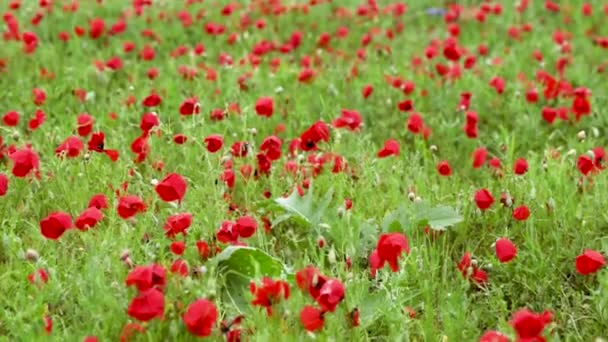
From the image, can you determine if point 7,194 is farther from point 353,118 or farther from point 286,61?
point 286,61

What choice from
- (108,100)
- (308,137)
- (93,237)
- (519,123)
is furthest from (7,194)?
(519,123)

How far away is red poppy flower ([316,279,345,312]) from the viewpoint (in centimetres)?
243

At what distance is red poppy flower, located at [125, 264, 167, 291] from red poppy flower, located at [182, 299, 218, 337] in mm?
114

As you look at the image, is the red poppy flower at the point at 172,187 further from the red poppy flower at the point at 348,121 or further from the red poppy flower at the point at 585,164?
the red poppy flower at the point at 585,164

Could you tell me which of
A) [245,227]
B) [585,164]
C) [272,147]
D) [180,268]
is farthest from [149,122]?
[585,164]

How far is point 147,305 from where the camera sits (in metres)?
2.32

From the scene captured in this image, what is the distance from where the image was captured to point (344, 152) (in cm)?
425

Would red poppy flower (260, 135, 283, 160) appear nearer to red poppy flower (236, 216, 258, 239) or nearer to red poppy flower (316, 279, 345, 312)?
red poppy flower (236, 216, 258, 239)

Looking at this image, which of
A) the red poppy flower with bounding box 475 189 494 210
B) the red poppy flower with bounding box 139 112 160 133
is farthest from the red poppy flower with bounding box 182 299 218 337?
the red poppy flower with bounding box 139 112 160 133

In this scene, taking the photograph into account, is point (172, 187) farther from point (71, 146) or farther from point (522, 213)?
point (522, 213)

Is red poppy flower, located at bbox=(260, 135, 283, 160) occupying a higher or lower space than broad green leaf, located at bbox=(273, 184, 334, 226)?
higher

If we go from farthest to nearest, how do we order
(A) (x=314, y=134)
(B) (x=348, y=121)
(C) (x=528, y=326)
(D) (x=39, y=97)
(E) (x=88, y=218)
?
(D) (x=39, y=97), (B) (x=348, y=121), (A) (x=314, y=134), (E) (x=88, y=218), (C) (x=528, y=326)

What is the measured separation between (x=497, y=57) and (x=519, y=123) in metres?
1.41

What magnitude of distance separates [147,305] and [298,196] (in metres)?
1.17
